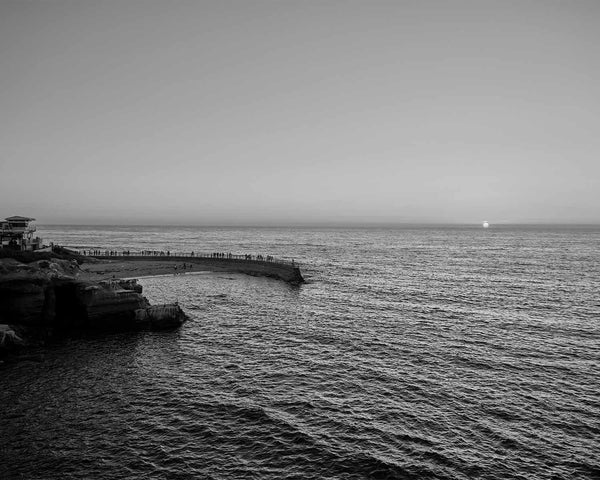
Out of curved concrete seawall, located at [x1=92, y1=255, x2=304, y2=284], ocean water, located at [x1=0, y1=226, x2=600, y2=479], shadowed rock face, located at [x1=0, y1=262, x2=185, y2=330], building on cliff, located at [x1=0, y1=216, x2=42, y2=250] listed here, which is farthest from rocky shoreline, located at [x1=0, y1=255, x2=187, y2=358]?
curved concrete seawall, located at [x1=92, y1=255, x2=304, y2=284]

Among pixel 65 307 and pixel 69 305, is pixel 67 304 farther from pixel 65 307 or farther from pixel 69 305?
pixel 65 307

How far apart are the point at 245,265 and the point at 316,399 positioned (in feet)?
244

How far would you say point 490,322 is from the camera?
52.7 m

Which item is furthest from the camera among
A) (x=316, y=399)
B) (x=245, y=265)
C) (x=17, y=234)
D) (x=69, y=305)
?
(x=245, y=265)

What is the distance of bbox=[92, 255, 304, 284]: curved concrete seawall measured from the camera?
8938cm

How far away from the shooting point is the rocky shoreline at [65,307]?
4284 centimetres

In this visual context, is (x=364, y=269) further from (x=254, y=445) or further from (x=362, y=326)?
(x=254, y=445)

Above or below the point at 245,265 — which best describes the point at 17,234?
above

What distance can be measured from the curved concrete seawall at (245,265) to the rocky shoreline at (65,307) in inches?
1577

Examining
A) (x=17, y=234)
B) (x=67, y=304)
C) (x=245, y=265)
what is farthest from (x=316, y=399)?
(x=17, y=234)

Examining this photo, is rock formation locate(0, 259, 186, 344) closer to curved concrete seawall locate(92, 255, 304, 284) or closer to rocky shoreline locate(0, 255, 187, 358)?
rocky shoreline locate(0, 255, 187, 358)

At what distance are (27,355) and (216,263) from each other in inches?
2672

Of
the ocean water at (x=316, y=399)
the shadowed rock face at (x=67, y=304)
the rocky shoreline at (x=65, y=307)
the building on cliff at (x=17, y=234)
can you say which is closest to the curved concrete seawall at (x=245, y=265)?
the building on cliff at (x=17, y=234)

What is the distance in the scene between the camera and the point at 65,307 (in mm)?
47781
